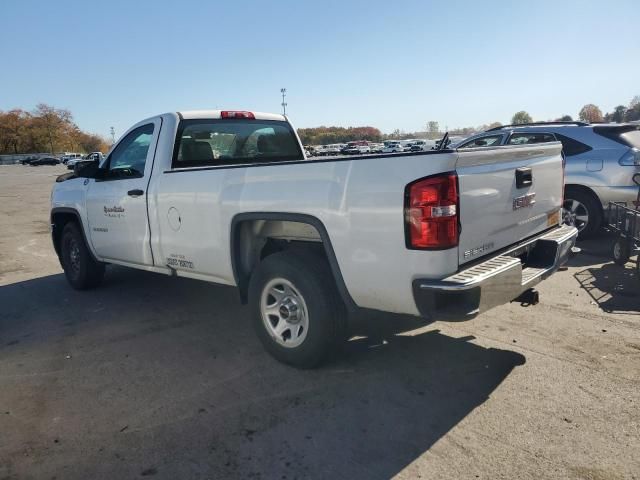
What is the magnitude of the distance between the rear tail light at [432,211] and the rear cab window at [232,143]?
2701 mm

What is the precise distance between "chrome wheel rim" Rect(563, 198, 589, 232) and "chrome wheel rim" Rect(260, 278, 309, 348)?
5.78 metres

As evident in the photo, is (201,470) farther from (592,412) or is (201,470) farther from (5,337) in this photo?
(5,337)

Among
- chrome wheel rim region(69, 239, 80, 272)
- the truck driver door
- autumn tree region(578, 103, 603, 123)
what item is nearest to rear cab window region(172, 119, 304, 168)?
the truck driver door

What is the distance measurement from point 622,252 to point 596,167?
5.85 feet

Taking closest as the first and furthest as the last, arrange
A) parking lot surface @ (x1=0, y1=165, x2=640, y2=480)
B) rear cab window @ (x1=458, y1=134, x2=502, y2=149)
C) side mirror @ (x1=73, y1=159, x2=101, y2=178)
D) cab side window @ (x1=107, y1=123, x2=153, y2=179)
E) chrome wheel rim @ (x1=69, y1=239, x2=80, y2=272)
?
parking lot surface @ (x1=0, y1=165, x2=640, y2=480) < cab side window @ (x1=107, y1=123, x2=153, y2=179) < side mirror @ (x1=73, y1=159, x2=101, y2=178) < chrome wheel rim @ (x1=69, y1=239, x2=80, y2=272) < rear cab window @ (x1=458, y1=134, x2=502, y2=149)

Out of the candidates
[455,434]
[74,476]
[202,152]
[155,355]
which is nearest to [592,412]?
[455,434]

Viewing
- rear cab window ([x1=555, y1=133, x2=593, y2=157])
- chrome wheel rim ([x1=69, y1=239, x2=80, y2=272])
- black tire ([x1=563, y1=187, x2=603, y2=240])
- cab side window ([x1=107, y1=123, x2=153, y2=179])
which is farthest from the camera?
rear cab window ([x1=555, y1=133, x2=593, y2=157])

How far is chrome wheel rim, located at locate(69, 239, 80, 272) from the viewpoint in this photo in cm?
666

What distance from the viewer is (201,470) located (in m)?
2.79

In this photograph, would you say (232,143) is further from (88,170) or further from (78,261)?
(78,261)

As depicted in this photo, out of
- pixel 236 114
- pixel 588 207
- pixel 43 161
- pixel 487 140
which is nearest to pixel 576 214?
pixel 588 207

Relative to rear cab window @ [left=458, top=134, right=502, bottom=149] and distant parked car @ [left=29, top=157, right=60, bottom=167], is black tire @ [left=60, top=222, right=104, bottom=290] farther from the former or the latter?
distant parked car @ [left=29, top=157, right=60, bottom=167]

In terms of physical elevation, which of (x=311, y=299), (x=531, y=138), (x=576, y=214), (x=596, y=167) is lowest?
(x=576, y=214)

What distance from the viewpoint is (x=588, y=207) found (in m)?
7.85
